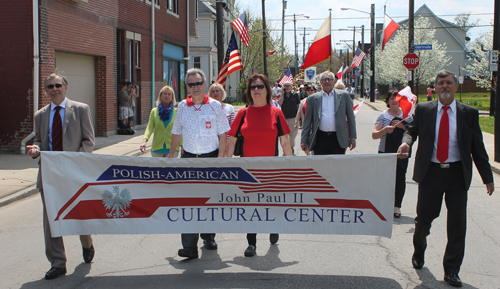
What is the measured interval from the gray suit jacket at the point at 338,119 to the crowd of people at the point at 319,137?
0.01 meters

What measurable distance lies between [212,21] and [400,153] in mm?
40382

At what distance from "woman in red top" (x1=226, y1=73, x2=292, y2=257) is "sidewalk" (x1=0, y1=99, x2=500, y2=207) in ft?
15.6

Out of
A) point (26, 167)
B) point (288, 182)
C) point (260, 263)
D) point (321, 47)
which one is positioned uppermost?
point (321, 47)

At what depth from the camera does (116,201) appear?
16.5 feet

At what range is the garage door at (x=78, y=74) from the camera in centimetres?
1571

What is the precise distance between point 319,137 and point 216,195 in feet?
9.09

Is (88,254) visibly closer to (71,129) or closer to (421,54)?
(71,129)

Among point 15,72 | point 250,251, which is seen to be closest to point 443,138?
point 250,251

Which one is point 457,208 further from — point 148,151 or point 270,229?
point 148,151

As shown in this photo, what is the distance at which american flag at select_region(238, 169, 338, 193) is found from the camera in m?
4.94

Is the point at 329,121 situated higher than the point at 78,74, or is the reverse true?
the point at 78,74

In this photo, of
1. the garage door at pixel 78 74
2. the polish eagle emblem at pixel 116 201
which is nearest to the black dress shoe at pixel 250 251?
the polish eagle emblem at pixel 116 201

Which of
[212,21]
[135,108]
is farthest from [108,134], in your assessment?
[212,21]

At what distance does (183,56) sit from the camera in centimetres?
2811
